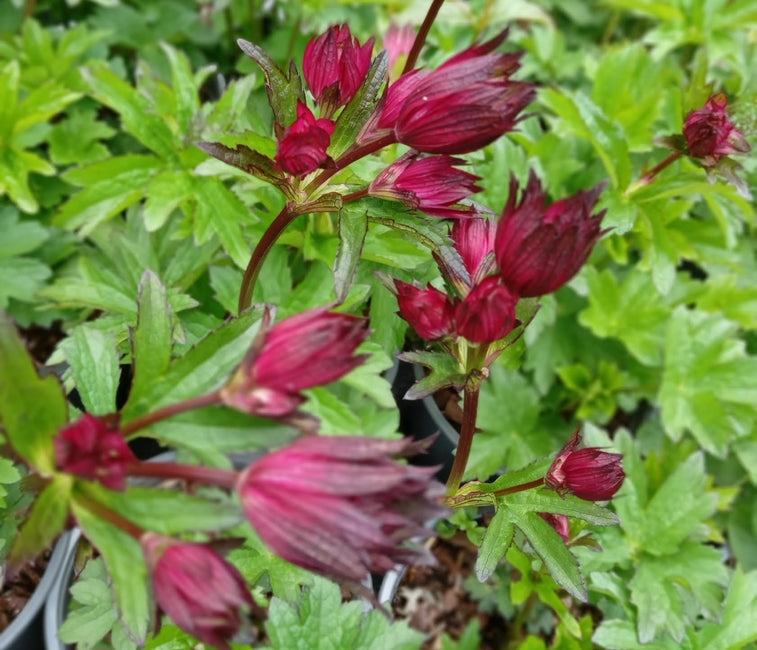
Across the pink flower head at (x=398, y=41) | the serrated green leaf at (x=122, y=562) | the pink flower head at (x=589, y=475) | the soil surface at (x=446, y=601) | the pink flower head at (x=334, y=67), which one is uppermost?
Answer: the pink flower head at (x=334, y=67)

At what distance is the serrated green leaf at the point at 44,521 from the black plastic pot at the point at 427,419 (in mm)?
607

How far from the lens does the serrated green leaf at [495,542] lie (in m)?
0.77

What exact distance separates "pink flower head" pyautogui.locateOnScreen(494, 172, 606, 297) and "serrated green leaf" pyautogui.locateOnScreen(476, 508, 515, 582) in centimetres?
31

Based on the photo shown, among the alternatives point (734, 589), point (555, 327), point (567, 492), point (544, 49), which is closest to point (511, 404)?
point (555, 327)

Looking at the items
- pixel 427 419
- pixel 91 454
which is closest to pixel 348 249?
pixel 91 454

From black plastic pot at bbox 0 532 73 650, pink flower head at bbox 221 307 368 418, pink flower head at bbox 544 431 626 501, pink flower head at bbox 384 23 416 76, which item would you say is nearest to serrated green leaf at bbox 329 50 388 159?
pink flower head at bbox 221 307 368 418

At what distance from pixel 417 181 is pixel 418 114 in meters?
0.09

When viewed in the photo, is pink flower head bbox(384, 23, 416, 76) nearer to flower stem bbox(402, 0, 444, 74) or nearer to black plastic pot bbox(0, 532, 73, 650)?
flower stem bbox(402, 0, 444, 74)

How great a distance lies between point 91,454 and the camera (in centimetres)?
50

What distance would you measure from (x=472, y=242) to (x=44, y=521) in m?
0.46

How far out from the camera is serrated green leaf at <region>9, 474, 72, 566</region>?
1.68 feet

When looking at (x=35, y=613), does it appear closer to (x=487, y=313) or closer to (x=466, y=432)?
(x=466, y=432)

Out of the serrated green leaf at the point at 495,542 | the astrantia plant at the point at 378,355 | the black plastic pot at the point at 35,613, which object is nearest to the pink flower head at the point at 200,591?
the astrantia plant at the point at 378,355

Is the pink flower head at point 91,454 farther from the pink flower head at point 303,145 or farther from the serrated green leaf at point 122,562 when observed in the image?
the pink flower head at point 303,145
